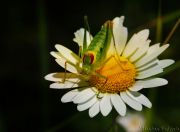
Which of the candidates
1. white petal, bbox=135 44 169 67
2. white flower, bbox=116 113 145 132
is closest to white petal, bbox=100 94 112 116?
white petal, bbox=135 44 169 67

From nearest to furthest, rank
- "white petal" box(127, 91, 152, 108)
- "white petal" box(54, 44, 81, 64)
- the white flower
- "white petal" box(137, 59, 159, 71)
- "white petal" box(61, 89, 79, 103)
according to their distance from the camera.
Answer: "white petal" box(127, 91, 152, 108) < "white petal" box(61, 89, 79, 103) < "white petal" box(137, 59, 159, 71) < "white petal" box(54, 44, 81, 64) < the white flower

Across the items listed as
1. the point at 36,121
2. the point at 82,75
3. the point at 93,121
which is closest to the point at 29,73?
the point at 36,121

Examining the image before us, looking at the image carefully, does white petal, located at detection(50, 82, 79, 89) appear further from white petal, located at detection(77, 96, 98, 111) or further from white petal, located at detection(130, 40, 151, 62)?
white petal, located at detection(130, 40, 151, 62)

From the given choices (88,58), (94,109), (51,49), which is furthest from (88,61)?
(51,49)

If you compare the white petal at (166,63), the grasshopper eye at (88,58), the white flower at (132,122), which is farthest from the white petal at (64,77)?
the white flower at (132,122)

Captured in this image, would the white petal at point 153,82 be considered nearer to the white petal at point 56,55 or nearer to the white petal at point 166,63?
the white petal at point 166,63

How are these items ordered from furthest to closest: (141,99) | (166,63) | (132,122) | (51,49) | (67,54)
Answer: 1. (51,49)
2. (132,122)
3. (67,54)
4. (166,63)
5. (141,99)

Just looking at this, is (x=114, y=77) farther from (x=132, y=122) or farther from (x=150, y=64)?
(x=132, y=122)

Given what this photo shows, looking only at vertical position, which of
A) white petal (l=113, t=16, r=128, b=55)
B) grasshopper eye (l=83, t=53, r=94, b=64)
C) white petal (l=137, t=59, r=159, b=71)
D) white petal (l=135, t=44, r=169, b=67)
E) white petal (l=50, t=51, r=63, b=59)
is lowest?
white petal (l=137, t=59, r=159, b=71)
